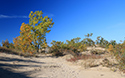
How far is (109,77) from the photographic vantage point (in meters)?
5.53

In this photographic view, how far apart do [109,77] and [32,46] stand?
52.2 feet

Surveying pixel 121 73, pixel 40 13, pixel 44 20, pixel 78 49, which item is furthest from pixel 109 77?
pixel 40 13

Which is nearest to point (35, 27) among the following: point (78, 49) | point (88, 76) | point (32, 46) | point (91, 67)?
point (32, 46)

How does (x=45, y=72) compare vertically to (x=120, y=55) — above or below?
below

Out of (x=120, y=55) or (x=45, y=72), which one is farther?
(x=120, y=55)

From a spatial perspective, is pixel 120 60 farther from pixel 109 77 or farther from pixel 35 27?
pixel 35 27

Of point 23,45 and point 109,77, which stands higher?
point 23,45

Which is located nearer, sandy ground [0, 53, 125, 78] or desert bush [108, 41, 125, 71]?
sandy ground [0, 53, 125, 78]

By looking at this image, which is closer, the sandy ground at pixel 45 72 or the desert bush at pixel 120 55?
the sandy ground at pixel 45 72

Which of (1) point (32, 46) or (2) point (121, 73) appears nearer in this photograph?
(2) point (121, 73)

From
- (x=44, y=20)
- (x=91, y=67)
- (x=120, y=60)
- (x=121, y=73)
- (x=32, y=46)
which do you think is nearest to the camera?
(x=121, y=73)

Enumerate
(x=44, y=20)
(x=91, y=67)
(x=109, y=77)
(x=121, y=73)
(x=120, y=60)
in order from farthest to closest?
(x=44, y=20), (x=91, y=67), (x=120, y=60), (x=121, y=73), (x=109, y=77)

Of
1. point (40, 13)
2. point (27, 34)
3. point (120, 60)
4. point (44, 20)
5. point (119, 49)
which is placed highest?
point (40, 13)

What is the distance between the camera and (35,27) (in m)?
18.3
